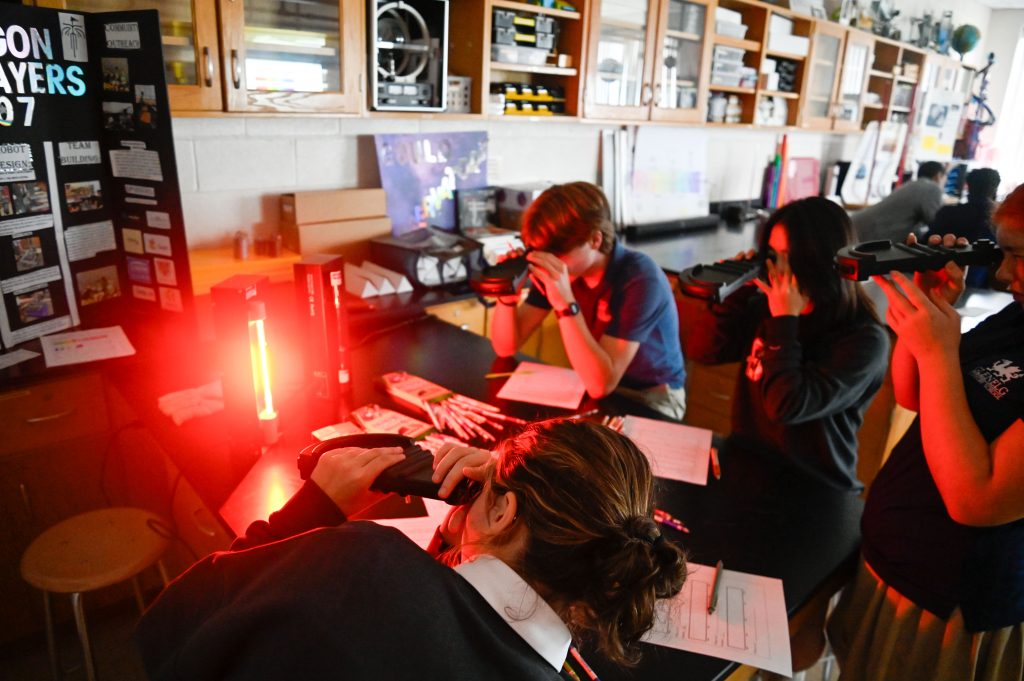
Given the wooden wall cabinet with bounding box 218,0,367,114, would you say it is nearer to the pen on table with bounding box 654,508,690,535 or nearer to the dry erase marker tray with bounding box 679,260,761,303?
the dry erase marker tray with bounding box 679,260,761,303

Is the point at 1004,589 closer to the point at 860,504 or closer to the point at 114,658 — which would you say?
the point at 860,504

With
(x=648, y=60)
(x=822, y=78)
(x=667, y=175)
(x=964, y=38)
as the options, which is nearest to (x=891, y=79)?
(x=822, y=78)

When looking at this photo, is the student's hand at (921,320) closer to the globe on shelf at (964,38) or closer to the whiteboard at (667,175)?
the whiteboard at (667,175)

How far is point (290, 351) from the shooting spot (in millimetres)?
1863

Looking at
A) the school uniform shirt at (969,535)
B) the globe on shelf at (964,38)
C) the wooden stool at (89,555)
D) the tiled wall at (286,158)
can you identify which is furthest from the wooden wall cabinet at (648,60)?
the globe on shelf at (964,38)

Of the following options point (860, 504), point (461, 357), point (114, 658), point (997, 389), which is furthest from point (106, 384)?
point (997, 389)

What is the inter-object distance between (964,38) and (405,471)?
263 inches

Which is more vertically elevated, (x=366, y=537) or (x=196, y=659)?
(x=366, y=537)

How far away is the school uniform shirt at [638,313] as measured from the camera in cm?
184

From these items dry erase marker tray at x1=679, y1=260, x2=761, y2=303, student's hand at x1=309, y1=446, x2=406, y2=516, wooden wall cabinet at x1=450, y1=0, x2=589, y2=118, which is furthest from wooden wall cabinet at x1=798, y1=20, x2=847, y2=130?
student's hand at x1=309, y1=446, x2=406, y2=516

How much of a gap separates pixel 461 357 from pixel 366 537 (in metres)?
1.33

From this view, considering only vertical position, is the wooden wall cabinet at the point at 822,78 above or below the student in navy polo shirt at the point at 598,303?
above

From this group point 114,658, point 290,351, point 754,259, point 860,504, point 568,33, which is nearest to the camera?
point 860,504

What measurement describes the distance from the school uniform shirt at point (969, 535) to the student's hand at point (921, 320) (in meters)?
0.07
